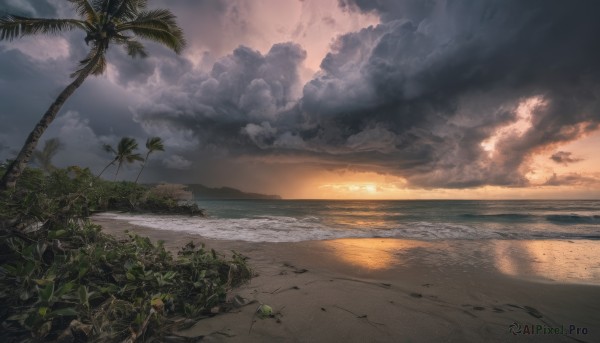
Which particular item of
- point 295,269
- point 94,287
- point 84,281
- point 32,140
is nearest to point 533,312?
point 295,269

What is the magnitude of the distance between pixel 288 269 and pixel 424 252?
180 inches

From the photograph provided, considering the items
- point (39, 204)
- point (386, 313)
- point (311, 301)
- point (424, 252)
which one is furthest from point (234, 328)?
point (424, 252)

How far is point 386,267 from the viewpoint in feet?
19.2

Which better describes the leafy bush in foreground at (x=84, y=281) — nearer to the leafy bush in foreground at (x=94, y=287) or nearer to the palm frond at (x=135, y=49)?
the leafy bush in foreground at (x=94, y=287)

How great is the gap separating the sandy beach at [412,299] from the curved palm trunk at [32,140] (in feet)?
22.1

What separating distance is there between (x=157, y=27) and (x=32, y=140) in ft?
21.8

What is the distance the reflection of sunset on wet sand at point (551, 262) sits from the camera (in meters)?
5.49

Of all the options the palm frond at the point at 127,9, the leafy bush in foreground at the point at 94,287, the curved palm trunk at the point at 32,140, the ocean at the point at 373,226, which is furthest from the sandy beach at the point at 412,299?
the palm frond at the point at 127,9

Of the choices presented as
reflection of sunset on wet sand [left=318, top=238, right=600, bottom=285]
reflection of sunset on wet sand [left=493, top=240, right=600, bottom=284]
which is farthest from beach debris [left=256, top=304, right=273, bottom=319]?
reflection of sunset on wet sand [left=493, top=240, right=600, bottom=284]

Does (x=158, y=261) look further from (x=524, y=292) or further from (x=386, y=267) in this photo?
(x=524, y=292)

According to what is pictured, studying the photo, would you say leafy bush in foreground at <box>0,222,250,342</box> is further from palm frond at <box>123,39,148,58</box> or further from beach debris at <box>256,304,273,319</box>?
palm frond at <box>123,39,148,58</box>

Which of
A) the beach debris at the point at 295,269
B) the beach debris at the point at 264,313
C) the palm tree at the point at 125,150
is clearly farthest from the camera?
the palm tree at the point at 125,150

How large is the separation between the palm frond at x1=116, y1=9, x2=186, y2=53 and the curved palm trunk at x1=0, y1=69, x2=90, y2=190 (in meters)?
2.97

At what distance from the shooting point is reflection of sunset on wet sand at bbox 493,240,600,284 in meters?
5.49
